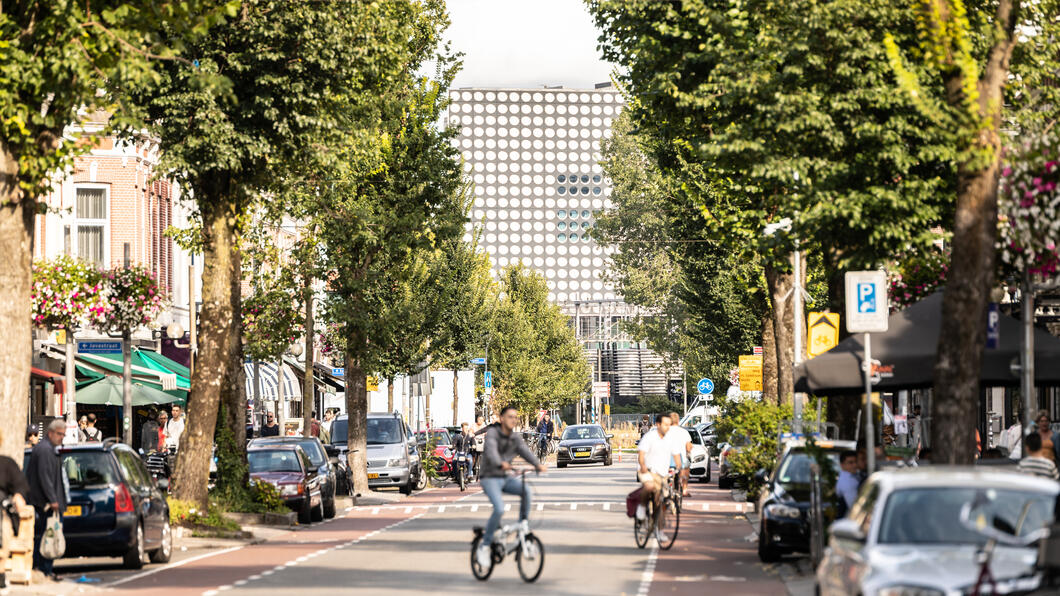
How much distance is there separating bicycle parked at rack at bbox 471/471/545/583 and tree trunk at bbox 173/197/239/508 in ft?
31.4

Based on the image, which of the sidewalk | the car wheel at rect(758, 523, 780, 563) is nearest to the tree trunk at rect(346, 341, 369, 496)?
the sidewalk

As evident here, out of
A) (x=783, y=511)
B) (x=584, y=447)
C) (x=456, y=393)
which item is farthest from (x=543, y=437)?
(x=783, y=511)

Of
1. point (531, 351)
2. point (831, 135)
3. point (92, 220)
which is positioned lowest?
point (831, 135)

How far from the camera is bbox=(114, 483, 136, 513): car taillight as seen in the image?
69.1 ft

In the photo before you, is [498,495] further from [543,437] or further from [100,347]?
[543,437]

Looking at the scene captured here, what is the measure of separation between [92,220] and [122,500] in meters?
27.6

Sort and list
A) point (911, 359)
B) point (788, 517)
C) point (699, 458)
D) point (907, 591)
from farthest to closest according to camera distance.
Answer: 1. point (699, 458)
2. point (788, 517)
3. point (911, 359)
4. point (907, 591)

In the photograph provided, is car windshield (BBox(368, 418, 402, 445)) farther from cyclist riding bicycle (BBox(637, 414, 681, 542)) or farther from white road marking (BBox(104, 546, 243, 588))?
cyclist riding bicycle (BBox(637, 414, 681, 542))

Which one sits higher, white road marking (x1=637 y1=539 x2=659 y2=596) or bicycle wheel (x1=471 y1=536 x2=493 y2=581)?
bicycle wheel (x1=471 y1=536 x2=493 y2=581)

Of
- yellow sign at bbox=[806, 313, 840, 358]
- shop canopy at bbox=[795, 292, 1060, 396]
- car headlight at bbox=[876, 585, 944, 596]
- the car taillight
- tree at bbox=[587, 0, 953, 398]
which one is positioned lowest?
car headlight at bbox=[876, 585, 944, 596]

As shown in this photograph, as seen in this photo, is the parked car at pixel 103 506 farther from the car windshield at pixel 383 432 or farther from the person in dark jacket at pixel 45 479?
the car windshield at pixel 383 432

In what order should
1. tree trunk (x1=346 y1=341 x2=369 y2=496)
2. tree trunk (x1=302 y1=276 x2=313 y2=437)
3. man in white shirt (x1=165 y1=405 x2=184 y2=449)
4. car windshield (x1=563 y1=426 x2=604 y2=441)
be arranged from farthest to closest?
car windshield (x1=563 y1=426 x2=604 y2=441) → tree trunk (x1=346 y1=341 x2=369 y2=496) → tree trunk (x1=302 y1=276 x2=313 y2=437) → man in white shirt (x1=165 y1=405 x2=184 y2=449)

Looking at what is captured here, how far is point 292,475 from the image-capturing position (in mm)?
32781

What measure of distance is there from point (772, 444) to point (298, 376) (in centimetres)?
3672
